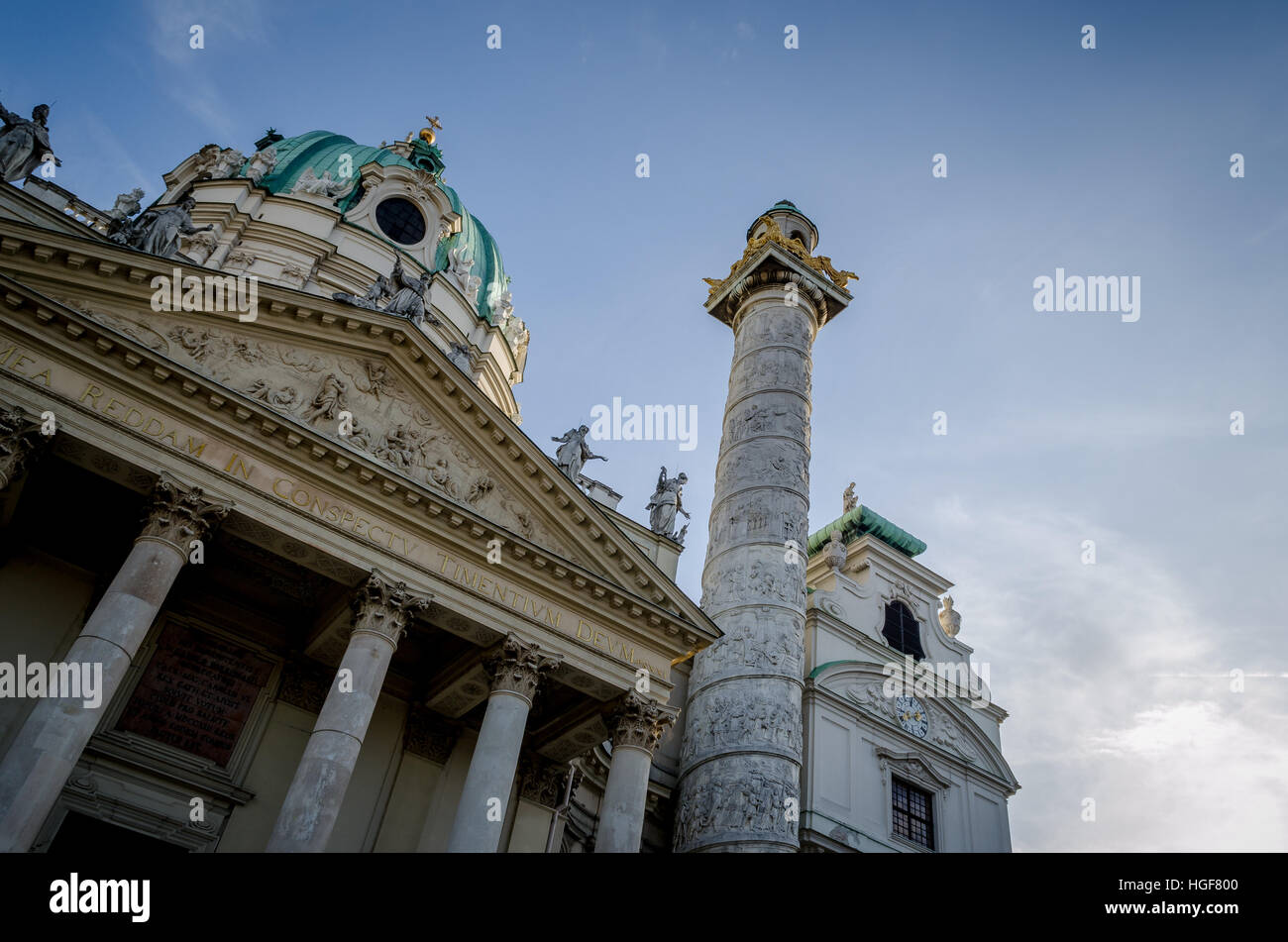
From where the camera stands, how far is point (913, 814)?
22203mm

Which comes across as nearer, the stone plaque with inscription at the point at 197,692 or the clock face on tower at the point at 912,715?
the stone plaque with inscription at the point at 197,692

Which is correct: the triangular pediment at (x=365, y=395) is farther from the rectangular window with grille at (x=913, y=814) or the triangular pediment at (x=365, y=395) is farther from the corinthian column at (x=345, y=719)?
the rectangular window with grille at (x=913, y=814)

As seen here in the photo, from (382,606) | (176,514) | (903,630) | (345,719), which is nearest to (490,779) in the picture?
(345,719)

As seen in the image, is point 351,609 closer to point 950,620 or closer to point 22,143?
point 22,143

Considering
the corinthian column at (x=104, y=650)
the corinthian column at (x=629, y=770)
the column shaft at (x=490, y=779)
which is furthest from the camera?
the corinthian column at (x=629, y=770)

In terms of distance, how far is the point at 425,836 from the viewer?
1659 centimetres

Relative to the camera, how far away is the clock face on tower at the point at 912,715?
76.4 ft

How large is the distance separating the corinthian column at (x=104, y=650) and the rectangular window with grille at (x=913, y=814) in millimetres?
15954

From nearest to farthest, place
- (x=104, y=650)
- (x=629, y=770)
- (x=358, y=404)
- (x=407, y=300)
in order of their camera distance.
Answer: (x=104, y=650)
(x=629, y=770)
(x=358, y=404)
(x=407, y=300)

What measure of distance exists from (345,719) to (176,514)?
3563 mm

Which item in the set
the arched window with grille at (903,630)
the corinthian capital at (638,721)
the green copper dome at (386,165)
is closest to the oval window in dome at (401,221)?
the green copper dome at (386,165)
